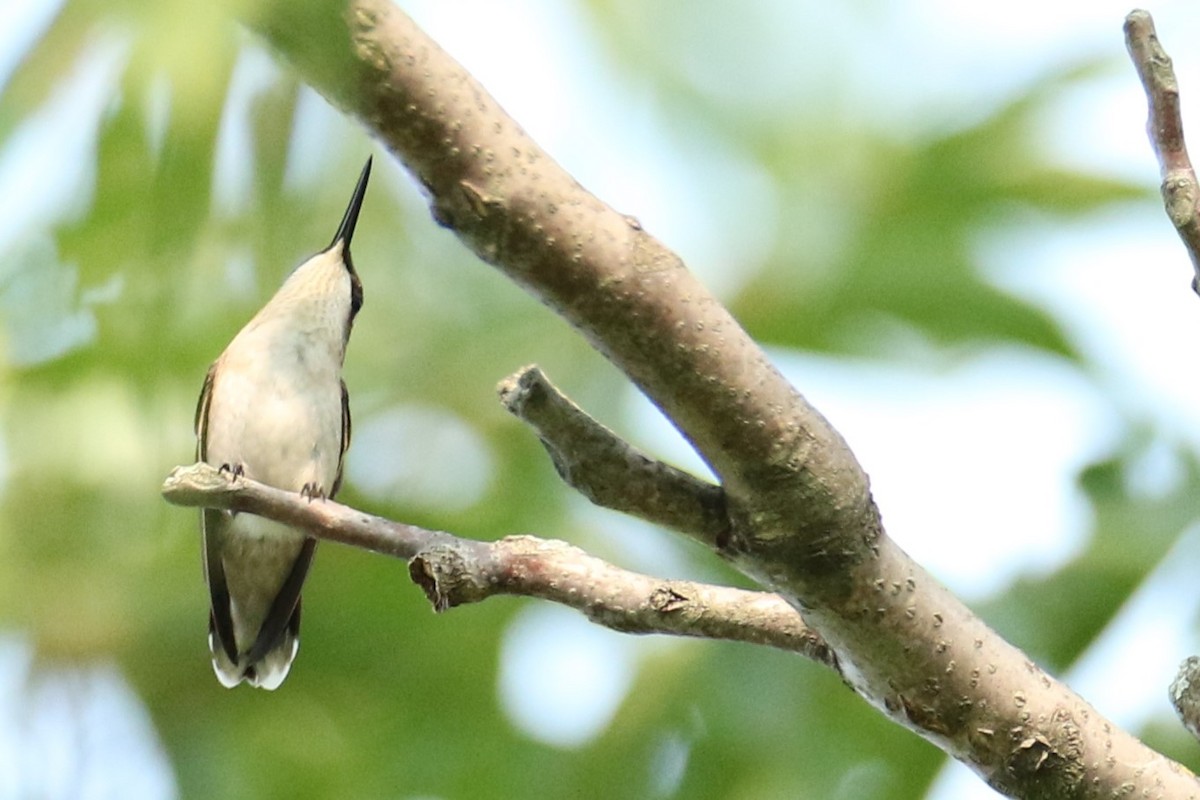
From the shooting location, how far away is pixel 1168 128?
1714 millimetres

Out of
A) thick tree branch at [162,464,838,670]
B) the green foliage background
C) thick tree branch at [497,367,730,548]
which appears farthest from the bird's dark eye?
thick tree branch at [497,367,730,548]

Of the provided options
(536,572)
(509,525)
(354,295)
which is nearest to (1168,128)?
(536,572)

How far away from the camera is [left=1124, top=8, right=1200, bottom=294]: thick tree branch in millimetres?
1701

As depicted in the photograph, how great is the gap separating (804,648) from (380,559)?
6.34ft

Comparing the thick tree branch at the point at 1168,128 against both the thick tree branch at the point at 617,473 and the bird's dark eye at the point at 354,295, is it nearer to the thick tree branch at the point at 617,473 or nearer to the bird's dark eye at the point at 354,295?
the thick tree branch at the point at 617,473

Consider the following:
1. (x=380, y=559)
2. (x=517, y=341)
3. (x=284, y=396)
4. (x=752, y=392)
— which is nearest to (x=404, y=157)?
(x=752, y=392)

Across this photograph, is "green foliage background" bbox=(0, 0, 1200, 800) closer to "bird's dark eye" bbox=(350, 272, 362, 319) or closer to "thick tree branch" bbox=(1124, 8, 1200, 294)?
"bird's dark eye" bbox=(350, 272, 362, 319)

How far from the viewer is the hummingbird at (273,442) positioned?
3.78 m

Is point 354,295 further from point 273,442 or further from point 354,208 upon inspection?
point 354,208

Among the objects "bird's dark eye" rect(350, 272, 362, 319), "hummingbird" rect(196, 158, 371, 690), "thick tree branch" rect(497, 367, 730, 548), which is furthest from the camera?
"bird's dark eye" rect(350, 272, 362, 319)

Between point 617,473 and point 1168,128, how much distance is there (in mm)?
806

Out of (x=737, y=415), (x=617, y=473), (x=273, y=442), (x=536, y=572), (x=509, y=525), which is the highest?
(x=737, y=415)

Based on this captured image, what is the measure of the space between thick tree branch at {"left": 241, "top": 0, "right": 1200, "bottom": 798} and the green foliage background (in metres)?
0.52

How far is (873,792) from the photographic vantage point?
118 inches
